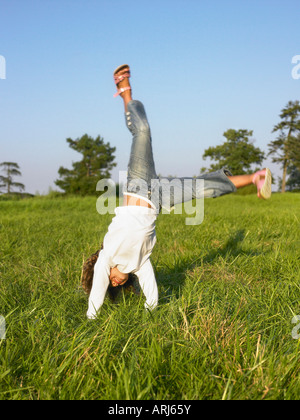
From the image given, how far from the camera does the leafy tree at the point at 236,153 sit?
4656cm

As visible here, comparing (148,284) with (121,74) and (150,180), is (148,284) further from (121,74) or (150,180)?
(121,74)

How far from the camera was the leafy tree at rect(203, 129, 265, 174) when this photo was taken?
4656 cm

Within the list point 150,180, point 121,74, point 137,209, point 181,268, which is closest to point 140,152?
point 150,180

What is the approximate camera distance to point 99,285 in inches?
113

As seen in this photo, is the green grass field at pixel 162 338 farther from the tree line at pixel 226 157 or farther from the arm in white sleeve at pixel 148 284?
the tree line at pixel 226 157

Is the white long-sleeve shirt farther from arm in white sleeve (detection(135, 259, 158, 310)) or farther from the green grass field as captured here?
the green grass field

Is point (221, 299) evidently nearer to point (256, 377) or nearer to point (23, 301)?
point (256, 377)

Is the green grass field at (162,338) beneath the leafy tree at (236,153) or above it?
beneath

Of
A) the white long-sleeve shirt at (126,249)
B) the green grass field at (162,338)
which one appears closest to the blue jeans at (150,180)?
the white long-sleeve shirt at (126,249)

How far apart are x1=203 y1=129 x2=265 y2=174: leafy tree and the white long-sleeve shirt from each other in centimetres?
4316

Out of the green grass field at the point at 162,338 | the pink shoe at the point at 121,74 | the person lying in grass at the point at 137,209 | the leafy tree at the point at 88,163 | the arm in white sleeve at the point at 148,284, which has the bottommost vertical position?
the green grass field at the point at 162,338

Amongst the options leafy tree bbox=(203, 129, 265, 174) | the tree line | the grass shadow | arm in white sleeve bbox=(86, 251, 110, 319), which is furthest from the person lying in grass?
leafy tree bbox=(203, 129, 265, 174)

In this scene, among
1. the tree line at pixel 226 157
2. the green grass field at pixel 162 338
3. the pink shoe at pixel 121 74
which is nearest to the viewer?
the green grass field at pixel 162 338
